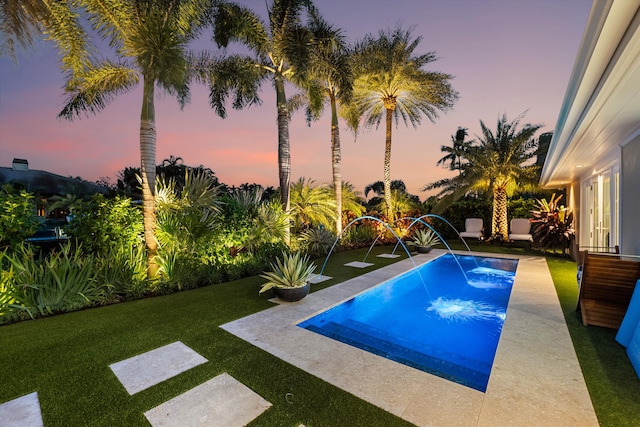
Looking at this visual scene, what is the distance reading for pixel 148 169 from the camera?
232 inches

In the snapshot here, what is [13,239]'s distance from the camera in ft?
16.2

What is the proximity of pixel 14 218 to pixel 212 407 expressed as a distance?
530cm

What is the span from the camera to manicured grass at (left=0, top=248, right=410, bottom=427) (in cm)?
224

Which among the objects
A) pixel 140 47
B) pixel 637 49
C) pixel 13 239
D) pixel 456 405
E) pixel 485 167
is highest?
pixel 140 47

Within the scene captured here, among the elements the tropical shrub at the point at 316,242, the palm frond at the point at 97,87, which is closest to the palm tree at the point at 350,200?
the tropical shrub at the point at 316,242

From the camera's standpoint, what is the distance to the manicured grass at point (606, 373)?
2.19m

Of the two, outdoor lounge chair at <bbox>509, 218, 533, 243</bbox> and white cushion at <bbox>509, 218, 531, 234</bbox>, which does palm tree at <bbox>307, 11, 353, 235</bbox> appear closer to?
outdoor lounge chair at <bbox>509, 218, 533, 243</bbox>

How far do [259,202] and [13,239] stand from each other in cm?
523

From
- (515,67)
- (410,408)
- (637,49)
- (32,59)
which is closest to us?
(637,49)

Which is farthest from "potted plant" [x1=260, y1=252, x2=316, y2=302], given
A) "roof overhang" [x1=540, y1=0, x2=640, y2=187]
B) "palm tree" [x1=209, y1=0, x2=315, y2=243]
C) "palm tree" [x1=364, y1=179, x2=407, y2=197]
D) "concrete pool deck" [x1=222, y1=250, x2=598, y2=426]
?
"palm tree" [x1=364, y1=179, x2=407, y2=197]

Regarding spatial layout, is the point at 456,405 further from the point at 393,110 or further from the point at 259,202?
the point at 393,110

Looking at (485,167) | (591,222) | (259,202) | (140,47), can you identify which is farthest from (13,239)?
(485,167)

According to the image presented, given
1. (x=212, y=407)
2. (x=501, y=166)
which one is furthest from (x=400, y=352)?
(x=501, y=166)

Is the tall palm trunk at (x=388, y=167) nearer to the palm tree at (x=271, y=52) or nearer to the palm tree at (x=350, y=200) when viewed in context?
the palm tree at (x=350, y=200)
